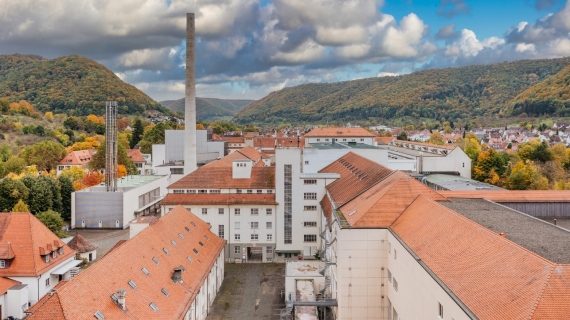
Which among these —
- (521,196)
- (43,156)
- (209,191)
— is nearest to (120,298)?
(209,191)

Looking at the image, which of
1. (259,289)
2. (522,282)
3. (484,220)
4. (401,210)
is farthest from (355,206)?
(522,282)

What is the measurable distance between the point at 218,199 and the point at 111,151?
67.0ft

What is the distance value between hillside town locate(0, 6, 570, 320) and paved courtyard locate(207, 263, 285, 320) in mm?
184

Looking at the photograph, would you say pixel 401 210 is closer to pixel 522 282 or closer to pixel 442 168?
pixel 522 282

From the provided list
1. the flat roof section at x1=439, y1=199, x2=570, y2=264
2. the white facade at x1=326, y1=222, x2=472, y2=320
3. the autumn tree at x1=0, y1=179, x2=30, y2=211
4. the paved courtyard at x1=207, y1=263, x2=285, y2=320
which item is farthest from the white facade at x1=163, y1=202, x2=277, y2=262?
the flat roof section at x1=439, y1=199, x2=570, y2=264

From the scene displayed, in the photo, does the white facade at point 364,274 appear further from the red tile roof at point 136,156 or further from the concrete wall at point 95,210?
the red tile roof at point 136,156

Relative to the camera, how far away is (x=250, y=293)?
4147 cm

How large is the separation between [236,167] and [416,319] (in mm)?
33774

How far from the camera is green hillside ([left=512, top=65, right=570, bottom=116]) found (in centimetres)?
17950

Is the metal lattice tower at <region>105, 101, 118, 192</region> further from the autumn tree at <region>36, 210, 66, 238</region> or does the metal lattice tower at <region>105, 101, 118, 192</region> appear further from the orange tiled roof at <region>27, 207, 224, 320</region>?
the orange tiled roof at <region>27, 207, 224, 320</region>

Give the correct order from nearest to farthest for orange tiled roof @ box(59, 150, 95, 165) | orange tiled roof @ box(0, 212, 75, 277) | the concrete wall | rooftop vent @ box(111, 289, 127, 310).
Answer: rooftop vent @ box(111, 289, 127, 310) → orange tiled roof @ box(0, 212, 75, 277) → the concrete wall → orange tiled roof @ box(59, 150, 95, 165)

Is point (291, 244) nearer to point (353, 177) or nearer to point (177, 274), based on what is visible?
point (353, 177)

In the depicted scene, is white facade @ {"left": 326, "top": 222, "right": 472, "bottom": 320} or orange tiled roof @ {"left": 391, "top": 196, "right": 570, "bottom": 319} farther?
white facade @ {"left": 326, "top": 222, "right": 472, "bottom": 320}

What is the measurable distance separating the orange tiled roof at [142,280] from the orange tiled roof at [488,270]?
1328 centimetres
